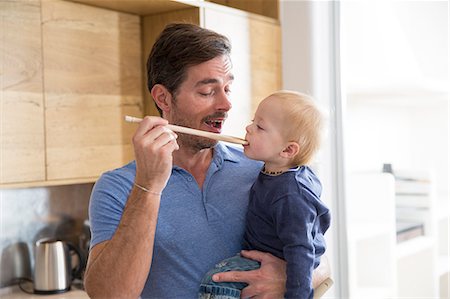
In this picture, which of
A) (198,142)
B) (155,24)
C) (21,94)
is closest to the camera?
(198,142)

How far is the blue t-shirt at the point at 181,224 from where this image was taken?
1.77m

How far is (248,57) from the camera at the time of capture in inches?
117

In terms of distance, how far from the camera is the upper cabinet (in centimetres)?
239

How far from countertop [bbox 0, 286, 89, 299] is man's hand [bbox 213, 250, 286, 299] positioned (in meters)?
1.07

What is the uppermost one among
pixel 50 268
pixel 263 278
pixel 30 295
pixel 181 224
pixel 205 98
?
pixel 205 98

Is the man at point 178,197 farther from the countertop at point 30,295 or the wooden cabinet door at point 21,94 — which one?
the countertop at point 30,295

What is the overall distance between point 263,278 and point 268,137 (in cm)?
35

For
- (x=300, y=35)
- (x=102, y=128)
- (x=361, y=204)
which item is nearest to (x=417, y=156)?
A: (x=361, y=204)

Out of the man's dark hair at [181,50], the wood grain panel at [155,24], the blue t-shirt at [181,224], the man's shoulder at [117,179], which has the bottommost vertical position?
the blue t-shirt at [181,224]

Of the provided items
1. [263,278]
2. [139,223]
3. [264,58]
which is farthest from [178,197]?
[264,58]

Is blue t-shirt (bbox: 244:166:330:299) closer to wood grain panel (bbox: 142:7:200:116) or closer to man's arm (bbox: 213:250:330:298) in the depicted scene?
man's arm (bbox: 213:250:330:298)

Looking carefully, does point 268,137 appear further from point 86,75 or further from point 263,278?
point 86,75

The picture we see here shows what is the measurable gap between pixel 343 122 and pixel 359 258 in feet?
2.09

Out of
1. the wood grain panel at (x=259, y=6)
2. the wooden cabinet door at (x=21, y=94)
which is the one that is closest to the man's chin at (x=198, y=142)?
the wooden cabinet door at (x=21, y=94)
